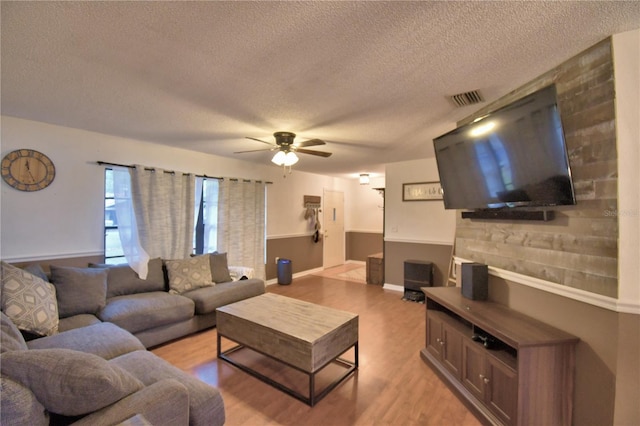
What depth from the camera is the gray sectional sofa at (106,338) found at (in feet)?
3.68

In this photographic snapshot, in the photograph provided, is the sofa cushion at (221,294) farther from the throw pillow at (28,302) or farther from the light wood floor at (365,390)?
the throw pillow at (28,302)

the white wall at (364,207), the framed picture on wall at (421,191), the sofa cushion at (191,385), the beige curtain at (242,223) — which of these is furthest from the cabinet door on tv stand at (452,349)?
the white wall at (364,207)

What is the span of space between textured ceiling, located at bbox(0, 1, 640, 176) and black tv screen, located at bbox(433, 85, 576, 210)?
32 centimetres

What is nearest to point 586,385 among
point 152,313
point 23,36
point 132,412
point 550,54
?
point 550,54

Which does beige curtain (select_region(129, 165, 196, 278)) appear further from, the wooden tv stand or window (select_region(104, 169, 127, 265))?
the wooden tv stand

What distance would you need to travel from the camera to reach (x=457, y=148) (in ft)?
8.04

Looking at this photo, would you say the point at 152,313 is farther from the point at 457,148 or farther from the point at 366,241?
the point at 366,241

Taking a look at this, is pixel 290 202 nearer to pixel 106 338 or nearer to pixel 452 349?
pixel 106 338

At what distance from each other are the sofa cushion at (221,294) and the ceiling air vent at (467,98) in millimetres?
3258

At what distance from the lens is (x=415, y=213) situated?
16.6 feet

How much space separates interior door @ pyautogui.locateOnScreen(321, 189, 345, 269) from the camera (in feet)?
23.3

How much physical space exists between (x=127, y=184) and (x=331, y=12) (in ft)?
11.5

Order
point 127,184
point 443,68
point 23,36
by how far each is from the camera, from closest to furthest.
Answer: point 23,36 → point 443,68 → point 127,184

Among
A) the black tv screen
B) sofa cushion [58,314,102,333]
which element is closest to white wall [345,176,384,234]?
the black tv screen
